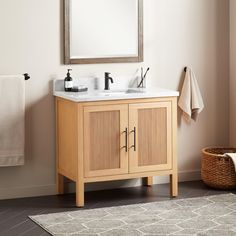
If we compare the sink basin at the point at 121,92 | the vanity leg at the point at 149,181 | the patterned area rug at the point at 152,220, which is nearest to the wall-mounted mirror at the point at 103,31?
the sink basin at the point at 121,92

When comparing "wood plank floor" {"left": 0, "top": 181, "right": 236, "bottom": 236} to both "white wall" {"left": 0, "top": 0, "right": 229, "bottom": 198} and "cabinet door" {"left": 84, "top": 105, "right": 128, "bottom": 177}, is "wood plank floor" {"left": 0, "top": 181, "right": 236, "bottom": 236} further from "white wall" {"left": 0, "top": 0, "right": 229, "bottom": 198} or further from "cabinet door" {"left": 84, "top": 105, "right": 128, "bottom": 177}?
"cabinet door" {"left": 84, "top": 105, "right": 128, "bottom": 177}

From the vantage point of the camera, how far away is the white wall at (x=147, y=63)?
5.35 m

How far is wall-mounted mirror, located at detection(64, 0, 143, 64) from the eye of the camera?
17.9ft

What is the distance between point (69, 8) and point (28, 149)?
3.74 feet

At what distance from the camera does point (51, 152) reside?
5.55 metres

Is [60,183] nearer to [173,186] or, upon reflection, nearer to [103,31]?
[173,186]

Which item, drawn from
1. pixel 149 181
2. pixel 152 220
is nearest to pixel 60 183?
pixel 149 181

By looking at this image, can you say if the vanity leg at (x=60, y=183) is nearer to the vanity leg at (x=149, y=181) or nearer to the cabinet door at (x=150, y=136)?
the cabinet door at (x=150, y=136)

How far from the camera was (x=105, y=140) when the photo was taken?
5199 mm

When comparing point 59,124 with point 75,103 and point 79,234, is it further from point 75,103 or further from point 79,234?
point 79,234

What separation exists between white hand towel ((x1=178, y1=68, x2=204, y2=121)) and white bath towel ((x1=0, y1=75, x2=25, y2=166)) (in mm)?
1381

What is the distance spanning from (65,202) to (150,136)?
32.1 inches

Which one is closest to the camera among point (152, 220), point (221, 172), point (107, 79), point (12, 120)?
point (152, 220)

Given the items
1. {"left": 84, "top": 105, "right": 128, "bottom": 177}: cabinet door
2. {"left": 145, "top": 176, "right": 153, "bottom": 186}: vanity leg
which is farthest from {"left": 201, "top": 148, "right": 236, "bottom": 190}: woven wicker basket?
{"left": 84, "top": 105, "right": 128, "bottom": 177}: cabinet door
